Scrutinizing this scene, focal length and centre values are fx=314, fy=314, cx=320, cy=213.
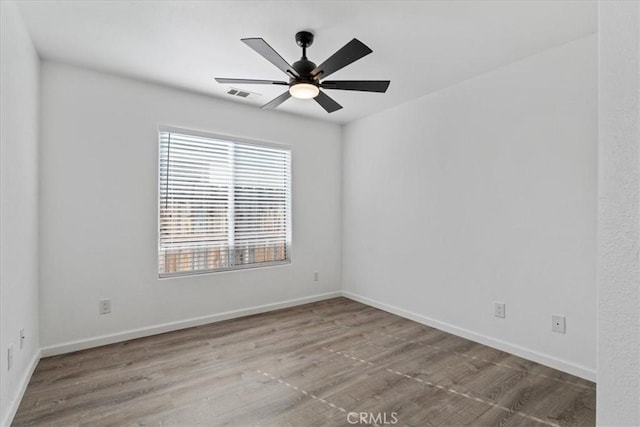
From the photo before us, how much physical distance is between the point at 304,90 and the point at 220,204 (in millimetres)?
1884

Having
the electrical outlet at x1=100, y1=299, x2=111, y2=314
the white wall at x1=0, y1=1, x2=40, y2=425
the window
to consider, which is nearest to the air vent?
the window

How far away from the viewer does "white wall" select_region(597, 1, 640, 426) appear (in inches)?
22.6

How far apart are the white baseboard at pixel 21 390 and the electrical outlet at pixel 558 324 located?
3716mm

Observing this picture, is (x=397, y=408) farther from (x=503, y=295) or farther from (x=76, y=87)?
(x=76, y=87)

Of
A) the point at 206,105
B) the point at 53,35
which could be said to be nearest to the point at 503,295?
the point at 206,105

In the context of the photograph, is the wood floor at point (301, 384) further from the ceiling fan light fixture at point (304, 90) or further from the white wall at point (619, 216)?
the ceiling fan light fixture at point (304, 90)

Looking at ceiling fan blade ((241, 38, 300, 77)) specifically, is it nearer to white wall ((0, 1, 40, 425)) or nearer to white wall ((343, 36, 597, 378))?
white wall ((0, 1, 40, 425))

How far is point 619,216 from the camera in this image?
1.94 ft

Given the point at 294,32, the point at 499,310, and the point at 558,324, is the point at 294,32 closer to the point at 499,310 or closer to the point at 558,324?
the point at 499,310

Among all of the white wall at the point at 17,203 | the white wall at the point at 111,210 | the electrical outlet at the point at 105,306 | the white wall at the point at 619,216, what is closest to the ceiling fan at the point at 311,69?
the white wall at the point at 17,203

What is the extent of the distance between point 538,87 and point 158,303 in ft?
13.3

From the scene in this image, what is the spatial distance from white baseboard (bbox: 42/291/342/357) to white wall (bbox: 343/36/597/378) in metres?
1.18

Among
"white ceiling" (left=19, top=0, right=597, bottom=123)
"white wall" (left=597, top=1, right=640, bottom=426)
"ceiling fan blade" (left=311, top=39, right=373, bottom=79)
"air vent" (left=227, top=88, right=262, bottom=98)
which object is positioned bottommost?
"white wall" (left=597, top=1, right=640, bottom=426)

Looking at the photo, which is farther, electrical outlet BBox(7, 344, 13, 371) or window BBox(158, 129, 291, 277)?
window BBox(158, 129, 291, 277)
